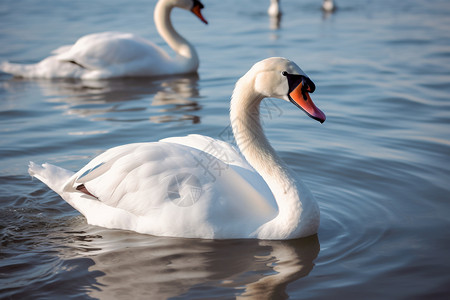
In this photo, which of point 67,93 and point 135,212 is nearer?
point 135,212

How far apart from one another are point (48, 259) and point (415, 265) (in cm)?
247

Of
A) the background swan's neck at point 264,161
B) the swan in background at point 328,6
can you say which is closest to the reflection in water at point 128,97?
the background swan's neck at point 264,161

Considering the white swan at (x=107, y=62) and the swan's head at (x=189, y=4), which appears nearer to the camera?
the white swan at (x=107, y=62)

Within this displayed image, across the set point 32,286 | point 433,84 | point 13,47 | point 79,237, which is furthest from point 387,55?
point 32,286

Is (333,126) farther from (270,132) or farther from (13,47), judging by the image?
(13,47)

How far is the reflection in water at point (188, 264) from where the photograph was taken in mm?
4074

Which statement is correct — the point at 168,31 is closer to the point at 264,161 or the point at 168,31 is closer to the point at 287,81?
the point at 264,161

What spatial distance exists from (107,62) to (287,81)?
6.29 m

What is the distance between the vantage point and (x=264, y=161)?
4734 mm

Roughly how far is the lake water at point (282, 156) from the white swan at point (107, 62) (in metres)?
0.22

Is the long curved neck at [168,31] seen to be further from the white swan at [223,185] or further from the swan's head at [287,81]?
the swan's head at [287,81]

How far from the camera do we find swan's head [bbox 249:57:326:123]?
14.5 ft

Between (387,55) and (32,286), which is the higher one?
(387,55)

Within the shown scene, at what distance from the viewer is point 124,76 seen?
1033 cm
